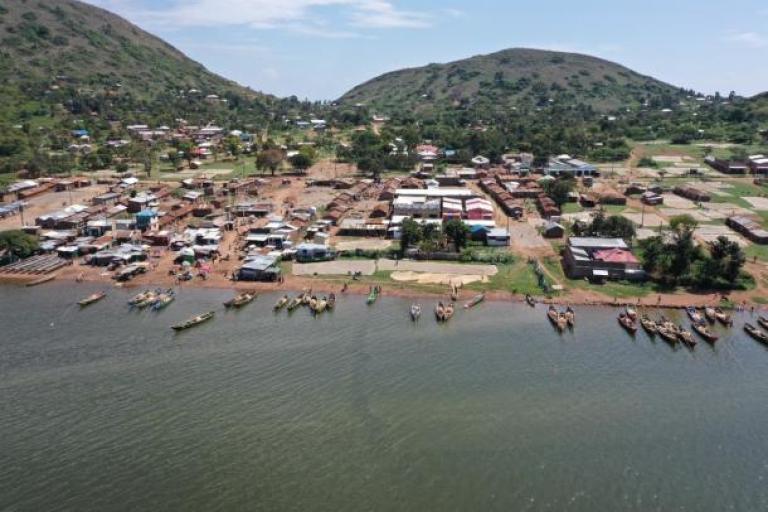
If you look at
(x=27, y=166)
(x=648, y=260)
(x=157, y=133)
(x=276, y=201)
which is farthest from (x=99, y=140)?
(x=648, y=260)

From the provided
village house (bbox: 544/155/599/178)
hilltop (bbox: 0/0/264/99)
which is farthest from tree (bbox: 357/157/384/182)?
hilltop (bbox: 0/0/264/99)

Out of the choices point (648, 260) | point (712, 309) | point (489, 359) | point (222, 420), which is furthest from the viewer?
point (648, 260)

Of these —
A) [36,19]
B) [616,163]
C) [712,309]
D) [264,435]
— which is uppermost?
[36,19]

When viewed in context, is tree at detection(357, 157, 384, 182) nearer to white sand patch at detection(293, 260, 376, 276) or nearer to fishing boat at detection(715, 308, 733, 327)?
white sand patch at detection(293, 260, 376, 276)

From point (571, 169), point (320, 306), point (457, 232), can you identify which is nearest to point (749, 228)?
point (457, 232)

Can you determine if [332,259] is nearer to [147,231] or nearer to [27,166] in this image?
[147,231]

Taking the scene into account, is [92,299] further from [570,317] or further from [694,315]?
[694,315]
